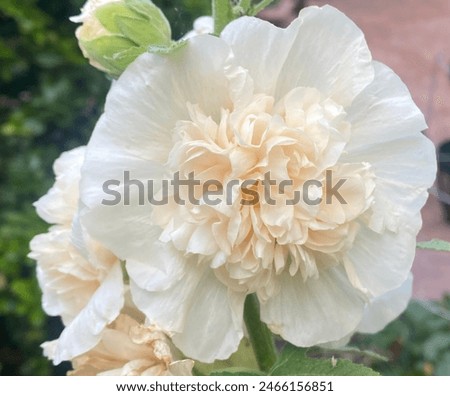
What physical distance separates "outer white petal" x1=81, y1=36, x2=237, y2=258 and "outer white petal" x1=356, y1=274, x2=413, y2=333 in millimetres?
230

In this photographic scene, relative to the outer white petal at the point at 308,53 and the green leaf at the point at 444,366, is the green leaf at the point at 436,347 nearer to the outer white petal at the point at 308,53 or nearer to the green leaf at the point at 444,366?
the green leaf at the point at 444,366

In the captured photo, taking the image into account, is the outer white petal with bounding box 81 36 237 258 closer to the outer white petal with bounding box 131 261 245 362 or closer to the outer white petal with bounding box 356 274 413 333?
the outer white petal with bounding box 131 261 245 362

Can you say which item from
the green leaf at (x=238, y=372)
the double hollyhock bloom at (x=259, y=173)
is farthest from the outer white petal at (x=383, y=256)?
the green leaf at (x=238, y=372)

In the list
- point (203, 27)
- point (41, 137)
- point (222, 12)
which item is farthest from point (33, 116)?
point (222, 12)

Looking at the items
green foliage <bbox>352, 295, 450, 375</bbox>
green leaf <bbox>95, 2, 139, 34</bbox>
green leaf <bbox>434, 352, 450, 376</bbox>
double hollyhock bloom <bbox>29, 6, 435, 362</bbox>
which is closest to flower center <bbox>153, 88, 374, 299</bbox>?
double hollyhock bloom <bbox>29, 6, 435, 362</bbox>

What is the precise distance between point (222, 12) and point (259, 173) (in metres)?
0.14

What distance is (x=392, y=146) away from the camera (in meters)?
0.47

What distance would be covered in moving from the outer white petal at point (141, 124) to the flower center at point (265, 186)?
0.01 meters

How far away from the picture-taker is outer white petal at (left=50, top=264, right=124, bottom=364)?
480 mm

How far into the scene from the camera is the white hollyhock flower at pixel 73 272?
485 millimetres

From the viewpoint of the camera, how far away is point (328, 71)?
46 cm

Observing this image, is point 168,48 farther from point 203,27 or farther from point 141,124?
point 203,27
